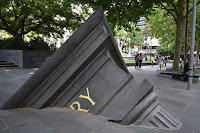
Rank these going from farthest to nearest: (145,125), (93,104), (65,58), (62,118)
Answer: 1. (65,58)
2. (93,104)
3. (62,118)
4. (145,125)

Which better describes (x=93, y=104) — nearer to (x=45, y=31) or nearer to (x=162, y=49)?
(x=45, y=31)

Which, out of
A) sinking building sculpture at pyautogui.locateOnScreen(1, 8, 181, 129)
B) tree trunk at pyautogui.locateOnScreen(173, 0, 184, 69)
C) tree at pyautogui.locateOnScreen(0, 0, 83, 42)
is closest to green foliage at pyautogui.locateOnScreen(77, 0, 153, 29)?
tree trunk at pyautogui.locateOnScreen(173, 0, 184, 69)

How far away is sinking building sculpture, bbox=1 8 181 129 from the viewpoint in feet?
9.83

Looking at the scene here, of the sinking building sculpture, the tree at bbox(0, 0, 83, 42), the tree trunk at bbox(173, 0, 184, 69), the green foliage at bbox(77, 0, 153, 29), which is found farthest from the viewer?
the tree at bbox(0, 0, 83, 42)

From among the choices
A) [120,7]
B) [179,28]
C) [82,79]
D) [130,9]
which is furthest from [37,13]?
[179,28]

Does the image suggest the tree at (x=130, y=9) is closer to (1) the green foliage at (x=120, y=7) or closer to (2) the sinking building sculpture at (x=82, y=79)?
(1) the green foliage at (x=120, y=7)

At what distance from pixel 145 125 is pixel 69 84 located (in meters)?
1.84

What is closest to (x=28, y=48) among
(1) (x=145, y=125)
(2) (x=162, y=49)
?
(1) (x=145, y=125)

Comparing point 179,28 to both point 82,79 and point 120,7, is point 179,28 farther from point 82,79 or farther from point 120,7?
point 82,79

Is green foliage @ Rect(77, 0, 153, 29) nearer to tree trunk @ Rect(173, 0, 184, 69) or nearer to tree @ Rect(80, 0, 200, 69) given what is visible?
tree @ Rect(80, 0, 200, 69)

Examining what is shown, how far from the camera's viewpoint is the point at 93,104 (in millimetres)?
2971

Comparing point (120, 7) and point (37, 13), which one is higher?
point (37, 13)

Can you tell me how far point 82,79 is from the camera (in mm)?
3254

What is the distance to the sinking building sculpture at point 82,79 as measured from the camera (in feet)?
9.83
